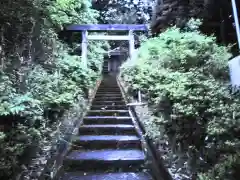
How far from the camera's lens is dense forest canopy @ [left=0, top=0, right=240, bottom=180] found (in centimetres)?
Answer: 272

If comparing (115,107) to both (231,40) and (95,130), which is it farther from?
(231,40)

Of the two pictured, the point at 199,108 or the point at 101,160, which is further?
the point at 101,160

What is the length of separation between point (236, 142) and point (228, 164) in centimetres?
26

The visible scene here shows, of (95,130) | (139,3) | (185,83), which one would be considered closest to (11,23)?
(95,130)

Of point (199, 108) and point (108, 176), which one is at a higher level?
point (199, 108)

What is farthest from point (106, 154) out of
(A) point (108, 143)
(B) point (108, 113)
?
(B) point (108, 113)

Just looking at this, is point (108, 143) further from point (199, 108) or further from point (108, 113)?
point (199, 108)

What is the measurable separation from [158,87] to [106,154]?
5.11 feet

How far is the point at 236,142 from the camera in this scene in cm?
241

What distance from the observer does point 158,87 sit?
3.86 m

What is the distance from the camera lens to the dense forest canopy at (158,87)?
2.72 metres

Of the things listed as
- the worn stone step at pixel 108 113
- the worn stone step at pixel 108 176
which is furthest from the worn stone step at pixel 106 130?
the worn stone step at pixel 108 176

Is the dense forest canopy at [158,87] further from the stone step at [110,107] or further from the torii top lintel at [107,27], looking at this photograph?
the torii top lintel at [107,27]

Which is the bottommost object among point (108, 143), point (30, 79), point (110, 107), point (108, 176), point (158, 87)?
point (108, 176)
